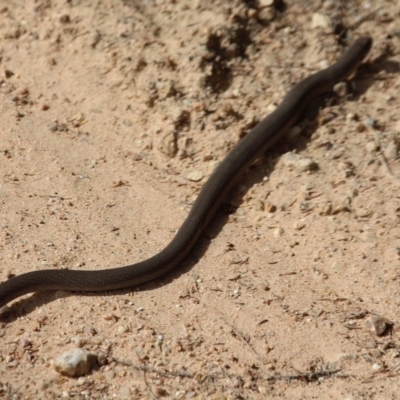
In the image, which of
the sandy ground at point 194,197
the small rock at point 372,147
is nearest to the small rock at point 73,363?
the sandy ground at point 194,197

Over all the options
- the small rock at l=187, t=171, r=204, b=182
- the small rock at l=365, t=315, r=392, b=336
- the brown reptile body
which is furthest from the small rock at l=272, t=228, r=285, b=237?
the small rock at l=365, t=315, r=392, b=336

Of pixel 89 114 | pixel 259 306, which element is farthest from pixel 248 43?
pixel 259 306

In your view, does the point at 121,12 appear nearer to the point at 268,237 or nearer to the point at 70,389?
the point at 268,237

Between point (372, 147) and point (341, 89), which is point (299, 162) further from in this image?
point (341, 89)

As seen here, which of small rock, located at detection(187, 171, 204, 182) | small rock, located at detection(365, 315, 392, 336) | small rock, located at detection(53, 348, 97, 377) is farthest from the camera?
small rock, located at detection(187, 171, 204, 182)

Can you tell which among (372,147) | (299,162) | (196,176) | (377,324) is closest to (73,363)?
(377,324)

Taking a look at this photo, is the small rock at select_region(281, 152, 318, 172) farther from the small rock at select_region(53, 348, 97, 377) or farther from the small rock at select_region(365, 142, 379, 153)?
the small rock at select_region(53, 348, 97, 377)

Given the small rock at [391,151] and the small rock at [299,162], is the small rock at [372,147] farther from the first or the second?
the small rock at [299,162]
